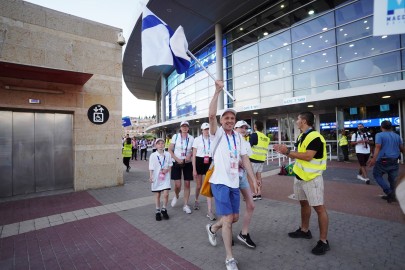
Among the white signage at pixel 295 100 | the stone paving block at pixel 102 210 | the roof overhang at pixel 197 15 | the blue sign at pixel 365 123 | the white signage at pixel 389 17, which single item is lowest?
the stone paving block at pixel 102 210

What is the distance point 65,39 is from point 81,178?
4.85 m

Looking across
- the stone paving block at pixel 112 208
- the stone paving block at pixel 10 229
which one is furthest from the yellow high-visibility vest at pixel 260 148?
the stone paving block at pixel 10 229

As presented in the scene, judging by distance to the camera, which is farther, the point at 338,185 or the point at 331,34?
the point at 331,34

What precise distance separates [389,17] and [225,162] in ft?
8.92

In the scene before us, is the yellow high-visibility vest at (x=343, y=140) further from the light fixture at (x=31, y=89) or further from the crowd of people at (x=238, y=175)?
the light fixture at (x=31, y=89)

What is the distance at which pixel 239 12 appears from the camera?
19.4 m

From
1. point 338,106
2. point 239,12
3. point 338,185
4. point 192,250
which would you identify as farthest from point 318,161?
point 239,12

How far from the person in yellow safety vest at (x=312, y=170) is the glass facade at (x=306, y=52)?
8.27m

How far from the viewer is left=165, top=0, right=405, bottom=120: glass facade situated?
13.4 metres

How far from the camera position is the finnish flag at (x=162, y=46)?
4773mm

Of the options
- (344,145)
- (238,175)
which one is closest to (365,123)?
(344,145)

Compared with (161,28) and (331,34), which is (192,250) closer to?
(161,28)

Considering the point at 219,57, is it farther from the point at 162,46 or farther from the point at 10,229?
the point at 10,229

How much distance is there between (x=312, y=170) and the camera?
3475 mm
